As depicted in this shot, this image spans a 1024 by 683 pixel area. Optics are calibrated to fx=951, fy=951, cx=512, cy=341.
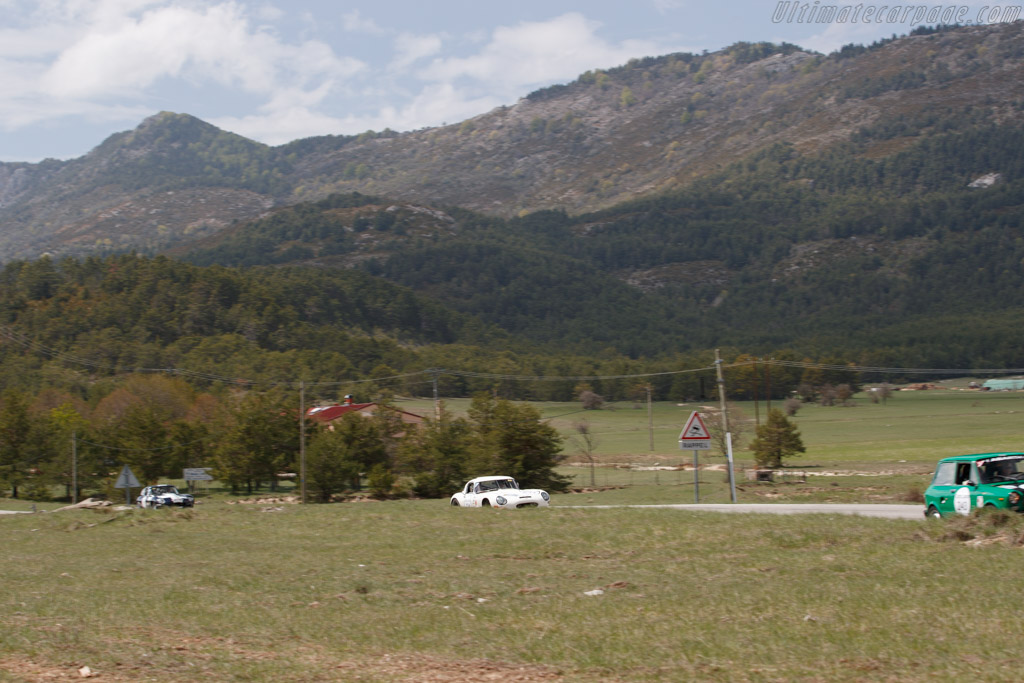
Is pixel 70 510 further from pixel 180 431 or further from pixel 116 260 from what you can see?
pixel 116 260

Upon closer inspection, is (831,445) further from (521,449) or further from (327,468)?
(327,468)

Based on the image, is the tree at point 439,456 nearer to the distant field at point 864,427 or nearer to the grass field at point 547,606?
the distant field at point 864,427

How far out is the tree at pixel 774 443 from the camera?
212 feet

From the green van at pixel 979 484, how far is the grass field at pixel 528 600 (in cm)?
151

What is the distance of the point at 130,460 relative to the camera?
78.1 meters

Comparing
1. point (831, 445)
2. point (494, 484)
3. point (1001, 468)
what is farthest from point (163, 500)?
point (831, 445)

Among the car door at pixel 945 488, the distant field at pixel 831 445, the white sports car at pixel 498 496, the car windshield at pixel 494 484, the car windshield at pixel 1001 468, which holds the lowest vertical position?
the distant field at pixel 831 445

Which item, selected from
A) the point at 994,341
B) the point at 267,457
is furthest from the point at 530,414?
the point at 994,341

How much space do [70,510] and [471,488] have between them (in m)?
15.5

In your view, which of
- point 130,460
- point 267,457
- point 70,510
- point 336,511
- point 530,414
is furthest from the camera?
point 130,460

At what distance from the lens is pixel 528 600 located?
12922 millimetres

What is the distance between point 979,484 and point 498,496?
1617 cm

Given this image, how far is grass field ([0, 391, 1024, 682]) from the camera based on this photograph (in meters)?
9.17

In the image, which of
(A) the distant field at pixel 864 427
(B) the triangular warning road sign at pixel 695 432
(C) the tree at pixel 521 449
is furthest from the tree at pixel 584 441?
(B) the triangular warning road sign at pixel 695 432
